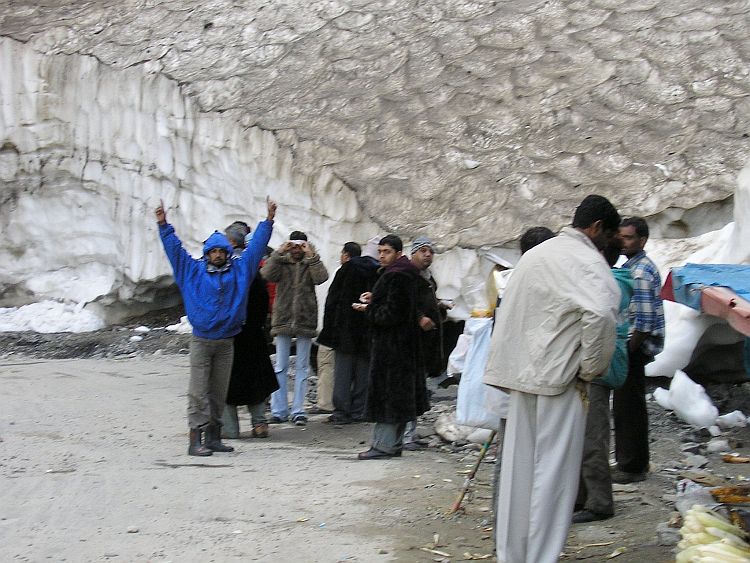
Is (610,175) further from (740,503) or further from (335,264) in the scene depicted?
(740,503)

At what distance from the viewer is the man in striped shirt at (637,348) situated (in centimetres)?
648

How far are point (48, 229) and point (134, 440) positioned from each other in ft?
25.4

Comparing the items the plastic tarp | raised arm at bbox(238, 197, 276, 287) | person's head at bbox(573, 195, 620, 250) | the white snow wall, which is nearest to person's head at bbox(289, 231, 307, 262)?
raised arm at bbox(238, 197, 276, 287)

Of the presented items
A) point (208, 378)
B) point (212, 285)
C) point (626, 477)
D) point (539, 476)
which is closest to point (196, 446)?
point (208, 378)

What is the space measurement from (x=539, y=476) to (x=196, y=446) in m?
3.60

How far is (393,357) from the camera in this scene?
7.68 meters

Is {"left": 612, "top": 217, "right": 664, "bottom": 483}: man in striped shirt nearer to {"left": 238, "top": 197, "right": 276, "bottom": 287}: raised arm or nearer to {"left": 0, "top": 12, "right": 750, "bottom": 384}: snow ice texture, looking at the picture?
{"left": 0, "top": 12, "right": 750, "bottom": 384}: snow ice texture

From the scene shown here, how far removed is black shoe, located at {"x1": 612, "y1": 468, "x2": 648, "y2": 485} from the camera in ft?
22.6

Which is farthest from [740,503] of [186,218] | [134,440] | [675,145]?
[186,218]

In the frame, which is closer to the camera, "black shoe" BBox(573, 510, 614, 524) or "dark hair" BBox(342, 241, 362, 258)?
"black shoe" BBox(573, 510, 614, 524)

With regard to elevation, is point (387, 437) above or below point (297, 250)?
below

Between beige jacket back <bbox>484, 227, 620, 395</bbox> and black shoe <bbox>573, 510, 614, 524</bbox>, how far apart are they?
143cm

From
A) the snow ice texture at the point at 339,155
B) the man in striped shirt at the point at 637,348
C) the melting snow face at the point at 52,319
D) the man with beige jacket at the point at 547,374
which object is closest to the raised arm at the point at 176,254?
the man in striped shirt at the point at 637,348

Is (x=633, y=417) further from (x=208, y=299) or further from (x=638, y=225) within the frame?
(x=208, y=299)
